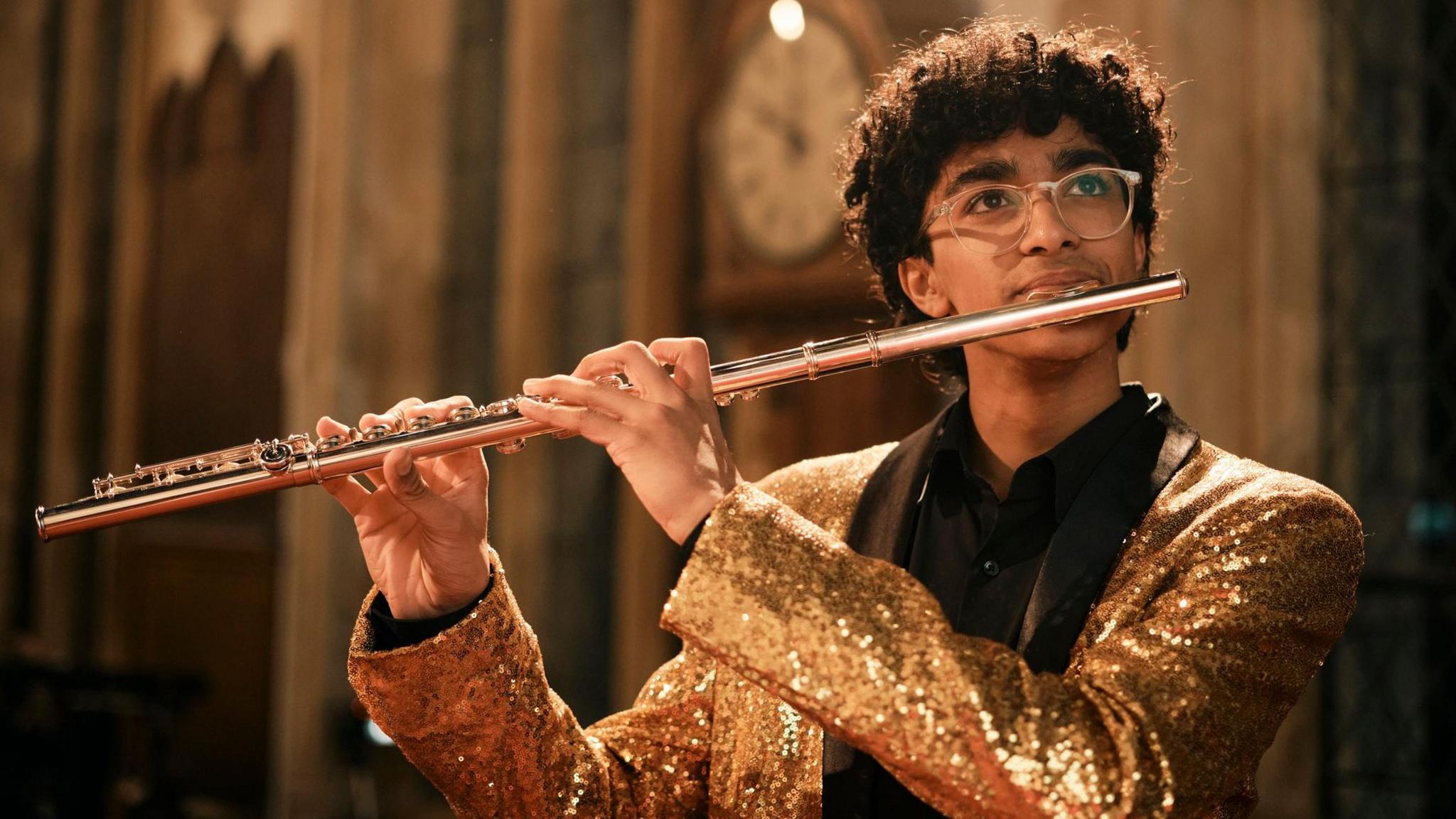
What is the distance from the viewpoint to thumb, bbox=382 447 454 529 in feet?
5.46

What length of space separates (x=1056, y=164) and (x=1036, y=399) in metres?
0.30

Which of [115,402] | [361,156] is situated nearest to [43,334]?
[115,402]

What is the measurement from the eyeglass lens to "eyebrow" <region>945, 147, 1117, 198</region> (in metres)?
0.02

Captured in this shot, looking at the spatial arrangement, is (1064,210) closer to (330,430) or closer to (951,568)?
(951,568)

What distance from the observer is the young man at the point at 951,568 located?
4.37 ft

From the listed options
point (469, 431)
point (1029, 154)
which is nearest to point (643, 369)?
point (469, 431)

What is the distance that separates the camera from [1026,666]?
4.41 feet

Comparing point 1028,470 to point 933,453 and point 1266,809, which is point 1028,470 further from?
point 1266,809

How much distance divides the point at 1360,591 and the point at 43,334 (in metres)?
6.35

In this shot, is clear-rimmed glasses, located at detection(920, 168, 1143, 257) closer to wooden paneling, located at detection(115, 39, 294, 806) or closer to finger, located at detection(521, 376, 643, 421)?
finger, located at detection(521, 376, 643, 421)

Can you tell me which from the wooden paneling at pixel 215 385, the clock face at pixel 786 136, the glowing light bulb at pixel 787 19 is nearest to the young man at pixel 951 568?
the clock face at pixel 786 136

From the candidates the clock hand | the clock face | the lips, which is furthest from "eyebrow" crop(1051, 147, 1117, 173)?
the clock hand

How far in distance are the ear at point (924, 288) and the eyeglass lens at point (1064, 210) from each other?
0.15m

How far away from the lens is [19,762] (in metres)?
4.63
